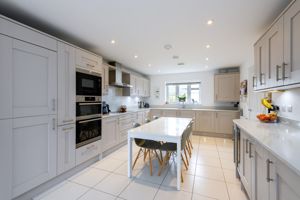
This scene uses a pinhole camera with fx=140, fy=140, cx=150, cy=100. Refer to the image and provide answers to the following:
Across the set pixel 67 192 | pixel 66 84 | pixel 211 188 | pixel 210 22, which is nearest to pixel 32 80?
pixel 66 84

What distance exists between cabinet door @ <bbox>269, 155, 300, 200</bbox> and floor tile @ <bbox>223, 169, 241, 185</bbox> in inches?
49.6

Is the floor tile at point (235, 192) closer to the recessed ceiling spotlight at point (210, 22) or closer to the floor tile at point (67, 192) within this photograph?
the floor tile at point (67, 192)

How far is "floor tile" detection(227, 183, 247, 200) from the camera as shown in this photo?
1.80 m

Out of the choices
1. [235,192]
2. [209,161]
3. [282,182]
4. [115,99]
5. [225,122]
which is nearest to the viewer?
[282,182]

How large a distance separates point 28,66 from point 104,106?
2.04 metres

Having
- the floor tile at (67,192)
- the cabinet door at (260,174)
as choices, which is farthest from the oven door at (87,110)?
the cabinet door at (260,174)

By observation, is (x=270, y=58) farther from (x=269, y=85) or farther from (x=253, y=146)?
(x=253, y=146)

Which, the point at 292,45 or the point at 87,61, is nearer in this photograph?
the point at 292,45

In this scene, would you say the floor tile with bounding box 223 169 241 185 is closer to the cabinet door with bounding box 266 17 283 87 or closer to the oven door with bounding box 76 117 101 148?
the cabinet door with bounding box 266 17 283 87

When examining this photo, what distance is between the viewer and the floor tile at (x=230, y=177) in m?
2.16

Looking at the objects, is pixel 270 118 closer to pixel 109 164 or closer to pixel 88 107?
pixel 109 164

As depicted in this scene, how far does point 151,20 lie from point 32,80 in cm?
175

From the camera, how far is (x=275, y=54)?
1.66 metres

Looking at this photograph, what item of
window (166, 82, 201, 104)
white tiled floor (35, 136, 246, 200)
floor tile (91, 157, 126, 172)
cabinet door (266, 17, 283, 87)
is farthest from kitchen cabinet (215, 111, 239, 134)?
floor tile (91, 157, 126, 172)
